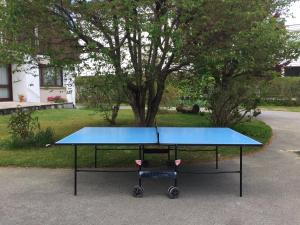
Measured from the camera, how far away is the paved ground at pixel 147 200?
5453mm

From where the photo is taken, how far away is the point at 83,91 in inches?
518

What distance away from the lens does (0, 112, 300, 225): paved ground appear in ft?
17.9

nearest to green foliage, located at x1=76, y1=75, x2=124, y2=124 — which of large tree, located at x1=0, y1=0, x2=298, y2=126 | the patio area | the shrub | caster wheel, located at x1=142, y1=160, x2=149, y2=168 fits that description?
the shrub

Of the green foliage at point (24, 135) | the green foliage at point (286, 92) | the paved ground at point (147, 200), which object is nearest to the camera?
the paved ground at point (147, 200)

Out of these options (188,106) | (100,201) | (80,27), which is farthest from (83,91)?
(188,106)

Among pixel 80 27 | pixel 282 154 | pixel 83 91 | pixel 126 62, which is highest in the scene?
pixel 80 27

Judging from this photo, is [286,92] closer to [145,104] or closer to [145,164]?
[145,104]

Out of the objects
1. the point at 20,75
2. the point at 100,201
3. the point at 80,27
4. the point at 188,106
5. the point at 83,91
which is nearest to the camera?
the point at 100,201

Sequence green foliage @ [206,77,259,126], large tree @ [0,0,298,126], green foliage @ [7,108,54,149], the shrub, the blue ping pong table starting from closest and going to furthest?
the blue ping pong table
large tree @ [0,0,298,126]
green foliage @ [7,108,54,149]
the shrub
green foliage @ [206,77,259,126]

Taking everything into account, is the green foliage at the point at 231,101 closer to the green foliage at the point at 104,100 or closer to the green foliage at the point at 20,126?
the green foliage at the point at 104,100

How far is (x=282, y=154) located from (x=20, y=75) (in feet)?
67.6

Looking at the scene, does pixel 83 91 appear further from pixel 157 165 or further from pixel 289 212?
pixel 289 212

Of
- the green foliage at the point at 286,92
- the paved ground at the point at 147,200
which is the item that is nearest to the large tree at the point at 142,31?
the paved ground at the point at 147,200

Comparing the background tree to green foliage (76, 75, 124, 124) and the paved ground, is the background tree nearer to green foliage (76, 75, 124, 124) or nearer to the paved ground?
the paved ground
